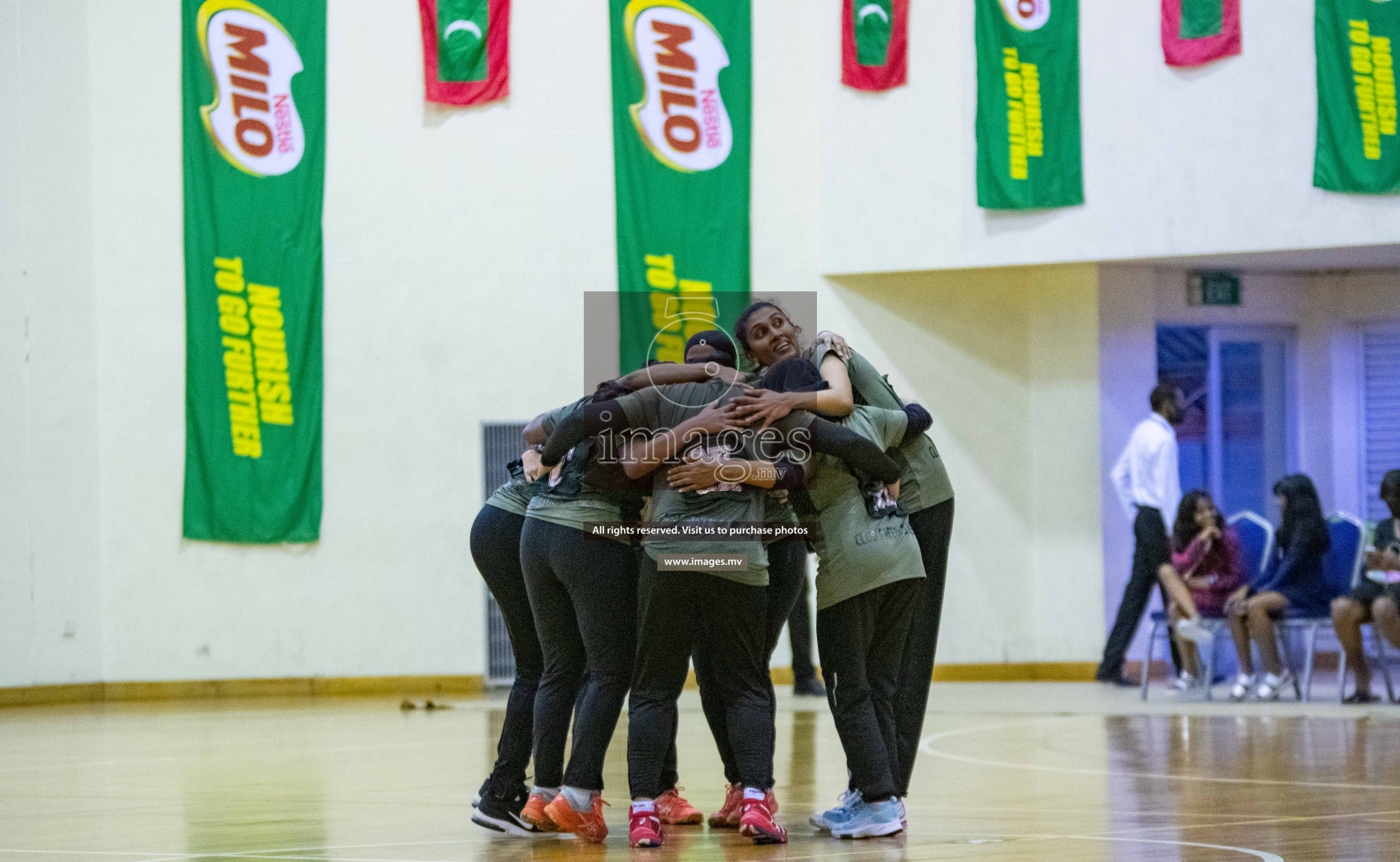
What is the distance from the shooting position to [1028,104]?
36.9 feet

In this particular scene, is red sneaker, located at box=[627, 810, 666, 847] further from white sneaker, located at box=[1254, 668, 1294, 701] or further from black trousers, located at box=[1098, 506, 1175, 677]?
black trousers, located at box=[1098, 506, 1175, 677]

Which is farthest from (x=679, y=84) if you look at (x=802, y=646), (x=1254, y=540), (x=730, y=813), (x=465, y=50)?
(x=730, y=813)

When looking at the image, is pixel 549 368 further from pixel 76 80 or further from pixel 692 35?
pixel 76 80

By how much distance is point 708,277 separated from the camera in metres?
11.8

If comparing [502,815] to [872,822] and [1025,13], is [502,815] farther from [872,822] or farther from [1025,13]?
[1025,13]

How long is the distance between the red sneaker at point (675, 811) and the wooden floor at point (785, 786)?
A: 15 centimetres

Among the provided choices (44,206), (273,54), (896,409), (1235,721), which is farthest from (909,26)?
(896,409)

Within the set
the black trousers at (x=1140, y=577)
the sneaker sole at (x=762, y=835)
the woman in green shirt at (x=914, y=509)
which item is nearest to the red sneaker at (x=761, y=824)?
the sneaker sole at (x=762, y=835)

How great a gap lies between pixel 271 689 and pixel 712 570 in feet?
25.1

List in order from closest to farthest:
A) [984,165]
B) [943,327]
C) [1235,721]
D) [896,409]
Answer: [896,409]
[1235,721]
[984,165]
[943,327]

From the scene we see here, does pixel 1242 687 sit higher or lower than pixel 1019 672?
higher

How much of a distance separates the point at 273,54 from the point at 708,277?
3.42 meters

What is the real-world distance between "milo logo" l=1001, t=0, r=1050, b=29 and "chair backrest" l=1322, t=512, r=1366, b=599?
12.4 feet

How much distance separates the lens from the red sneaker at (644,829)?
15.7 ft
